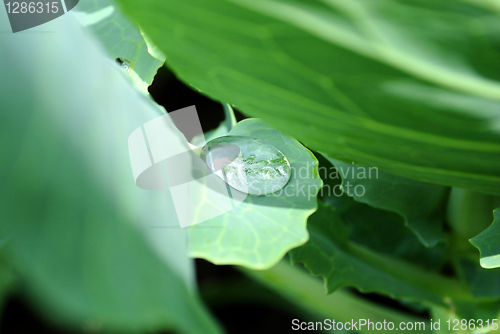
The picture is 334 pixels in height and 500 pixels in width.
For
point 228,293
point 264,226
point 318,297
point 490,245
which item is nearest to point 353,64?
point 264,226

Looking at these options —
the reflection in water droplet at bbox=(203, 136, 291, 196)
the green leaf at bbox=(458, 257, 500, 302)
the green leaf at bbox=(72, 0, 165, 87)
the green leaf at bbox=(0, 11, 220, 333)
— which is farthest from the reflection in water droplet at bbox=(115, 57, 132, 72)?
the green leaf at bbox=(458, 257, 500, 302)

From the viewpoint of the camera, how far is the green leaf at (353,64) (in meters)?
0.21

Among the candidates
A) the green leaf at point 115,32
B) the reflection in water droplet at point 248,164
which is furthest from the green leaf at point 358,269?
the green leaf at point 115,32

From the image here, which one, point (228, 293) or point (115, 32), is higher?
point (115, 32)

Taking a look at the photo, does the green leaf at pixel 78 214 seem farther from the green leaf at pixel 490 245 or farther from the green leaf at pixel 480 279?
the green leaf at pixel 480 279

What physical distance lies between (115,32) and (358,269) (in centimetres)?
40

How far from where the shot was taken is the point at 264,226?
0.31 meters

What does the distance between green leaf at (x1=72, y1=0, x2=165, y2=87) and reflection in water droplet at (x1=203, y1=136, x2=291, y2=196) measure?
0.15 m

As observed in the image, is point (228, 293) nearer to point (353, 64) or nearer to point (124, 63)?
point (124, 63)

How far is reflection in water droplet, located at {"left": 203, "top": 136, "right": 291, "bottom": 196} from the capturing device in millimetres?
354

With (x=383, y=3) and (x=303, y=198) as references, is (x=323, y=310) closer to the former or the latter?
(x=303, y=198)

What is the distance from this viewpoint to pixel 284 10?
0.21 metres

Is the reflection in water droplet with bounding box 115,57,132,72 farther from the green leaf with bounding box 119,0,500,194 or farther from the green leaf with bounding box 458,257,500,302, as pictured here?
the green leaf with bounding box 458,257,500,302

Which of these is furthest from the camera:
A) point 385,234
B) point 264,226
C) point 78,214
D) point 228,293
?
point 228,293
